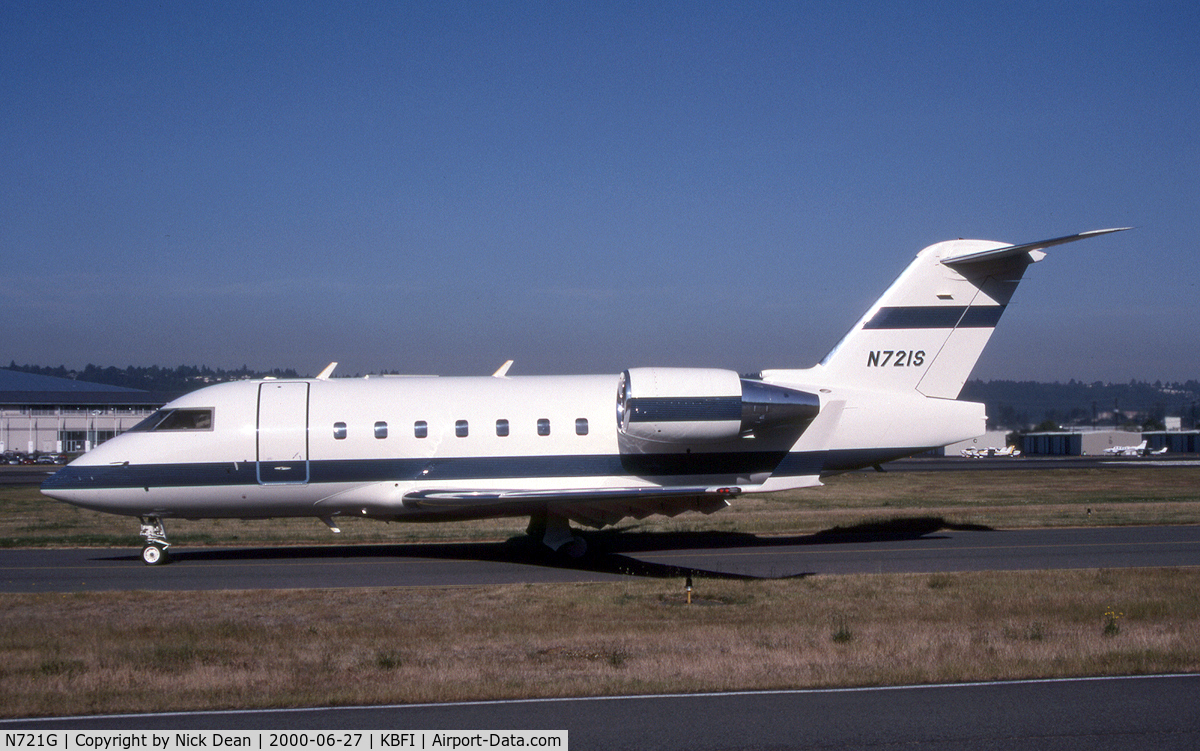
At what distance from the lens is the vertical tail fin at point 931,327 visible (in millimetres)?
20094

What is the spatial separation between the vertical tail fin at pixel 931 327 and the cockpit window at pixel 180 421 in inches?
489

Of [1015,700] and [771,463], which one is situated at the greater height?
[771,463]

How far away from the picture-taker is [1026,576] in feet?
52.4

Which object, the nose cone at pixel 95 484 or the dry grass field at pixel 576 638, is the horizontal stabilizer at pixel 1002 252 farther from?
the nose cone at pixel 95 484

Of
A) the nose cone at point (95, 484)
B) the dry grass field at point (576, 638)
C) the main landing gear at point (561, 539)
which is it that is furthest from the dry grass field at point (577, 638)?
the nose cone at point (95, 484)

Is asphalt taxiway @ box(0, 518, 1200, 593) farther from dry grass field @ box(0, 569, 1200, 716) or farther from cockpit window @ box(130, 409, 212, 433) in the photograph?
cockpit window @ box(130, 409, 212, 433)

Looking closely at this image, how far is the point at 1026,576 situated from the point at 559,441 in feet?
27.8

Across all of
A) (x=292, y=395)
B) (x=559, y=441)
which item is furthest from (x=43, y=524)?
(x=559, y=441)

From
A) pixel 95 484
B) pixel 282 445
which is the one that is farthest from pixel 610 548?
pixel 95 484

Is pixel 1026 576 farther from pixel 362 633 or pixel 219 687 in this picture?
pixel 219 687

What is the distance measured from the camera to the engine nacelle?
17.8 metres

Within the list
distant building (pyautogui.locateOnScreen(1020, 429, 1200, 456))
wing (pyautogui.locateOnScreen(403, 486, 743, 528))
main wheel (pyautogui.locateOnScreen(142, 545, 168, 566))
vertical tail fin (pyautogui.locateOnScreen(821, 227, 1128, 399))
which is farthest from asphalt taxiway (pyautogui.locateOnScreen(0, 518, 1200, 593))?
distant building (pyautogui.locateOnScreen(1020, 429, 1200, 456))

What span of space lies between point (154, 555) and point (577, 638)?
1117 cm

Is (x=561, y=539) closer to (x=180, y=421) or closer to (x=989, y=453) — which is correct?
(x=180, y=421)
